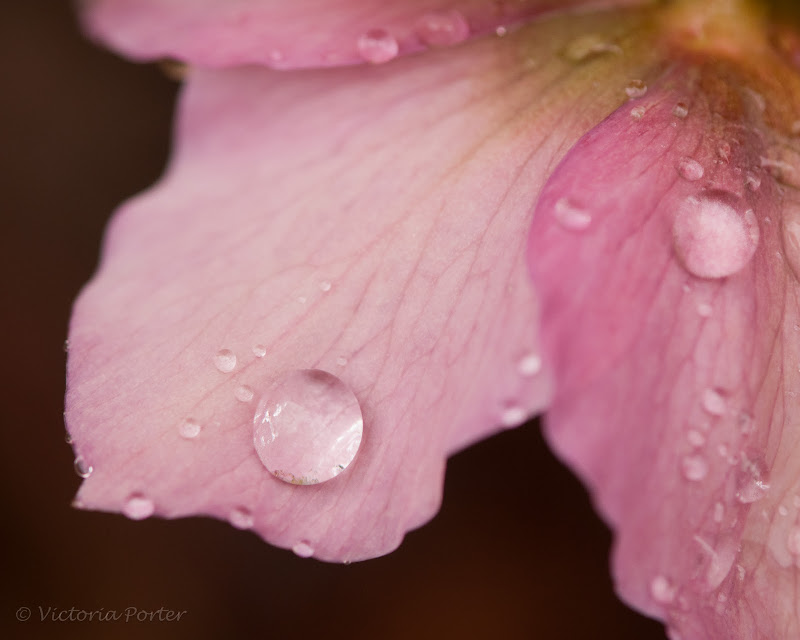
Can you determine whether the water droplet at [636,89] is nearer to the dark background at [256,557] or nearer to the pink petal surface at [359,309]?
the pink petal surface at [359,309]

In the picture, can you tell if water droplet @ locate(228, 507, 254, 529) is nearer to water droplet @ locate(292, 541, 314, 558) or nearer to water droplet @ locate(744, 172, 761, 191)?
water droplet @ locate(292, 541, 314, 558)

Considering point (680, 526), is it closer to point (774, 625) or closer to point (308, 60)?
point (774, 625)

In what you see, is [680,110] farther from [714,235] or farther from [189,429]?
[189,429]

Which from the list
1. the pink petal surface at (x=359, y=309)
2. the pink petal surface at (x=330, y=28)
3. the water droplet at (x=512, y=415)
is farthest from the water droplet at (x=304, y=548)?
the pink petal surface at (x=330, y=28)

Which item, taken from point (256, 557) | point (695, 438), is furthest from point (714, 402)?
point (256, 557)

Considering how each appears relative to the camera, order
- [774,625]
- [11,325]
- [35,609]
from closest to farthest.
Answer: [774,625]
[35,609]
[11,325]

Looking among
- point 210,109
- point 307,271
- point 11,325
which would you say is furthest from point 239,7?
point 11,325
